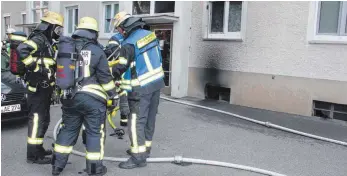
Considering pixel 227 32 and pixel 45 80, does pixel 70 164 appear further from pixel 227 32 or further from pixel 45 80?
pixel 227 32

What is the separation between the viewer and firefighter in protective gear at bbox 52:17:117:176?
4.08 m

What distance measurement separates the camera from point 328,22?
24.5 ft

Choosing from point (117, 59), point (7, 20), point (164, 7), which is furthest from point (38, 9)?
point (117, 59)

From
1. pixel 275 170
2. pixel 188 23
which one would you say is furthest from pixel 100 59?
pixel 188 23

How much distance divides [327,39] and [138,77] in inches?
190

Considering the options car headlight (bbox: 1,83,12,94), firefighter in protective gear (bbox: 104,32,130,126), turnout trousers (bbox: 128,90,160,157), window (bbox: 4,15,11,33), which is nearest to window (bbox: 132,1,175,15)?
firefighter in protective gear (bbox: 104,32,130,126)

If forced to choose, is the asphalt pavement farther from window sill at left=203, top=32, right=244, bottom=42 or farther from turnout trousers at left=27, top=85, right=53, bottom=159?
window sill at left=203, top=32, right=244, bottom=42

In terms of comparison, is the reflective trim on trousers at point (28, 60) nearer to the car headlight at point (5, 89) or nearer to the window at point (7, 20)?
the car headlight at point (5, 89)

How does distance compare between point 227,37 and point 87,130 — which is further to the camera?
point 227,37

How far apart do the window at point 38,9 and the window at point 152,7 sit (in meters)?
7.14

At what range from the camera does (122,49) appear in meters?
4.40

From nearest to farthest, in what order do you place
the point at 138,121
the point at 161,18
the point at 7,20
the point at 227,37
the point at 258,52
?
1. the point at 138,121
2. the point at 258,52
3. the point at 227,37
4. the point at 161,18
5. the point at 7,20

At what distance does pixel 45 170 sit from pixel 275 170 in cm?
306

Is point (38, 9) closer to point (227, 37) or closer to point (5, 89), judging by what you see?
point (227, 37)
